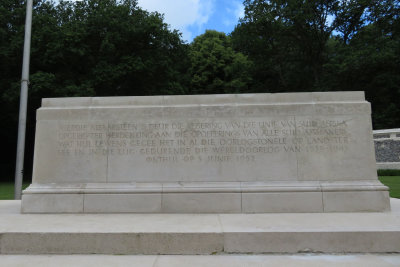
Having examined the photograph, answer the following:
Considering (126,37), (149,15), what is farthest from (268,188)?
(149,15)

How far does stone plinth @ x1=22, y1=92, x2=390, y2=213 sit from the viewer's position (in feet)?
23.5

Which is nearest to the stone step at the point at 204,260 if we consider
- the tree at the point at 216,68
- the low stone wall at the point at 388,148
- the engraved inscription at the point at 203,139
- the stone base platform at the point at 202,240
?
the stone base platform at the point at 202,240

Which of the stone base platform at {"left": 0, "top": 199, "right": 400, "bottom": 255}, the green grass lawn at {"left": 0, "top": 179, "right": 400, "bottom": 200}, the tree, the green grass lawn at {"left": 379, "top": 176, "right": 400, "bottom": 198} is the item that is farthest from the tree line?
the stone base platform at {"left": 0, "top": 199, "right": 400, "bottom": 255}

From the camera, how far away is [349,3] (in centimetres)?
3603

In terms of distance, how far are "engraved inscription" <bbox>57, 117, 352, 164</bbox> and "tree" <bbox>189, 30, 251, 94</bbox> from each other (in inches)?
1311

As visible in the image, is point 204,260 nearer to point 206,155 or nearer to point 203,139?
point 206,155

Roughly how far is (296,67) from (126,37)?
81.3 ft

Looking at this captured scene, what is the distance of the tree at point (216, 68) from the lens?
41.8 metres

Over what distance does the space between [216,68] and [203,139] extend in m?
37.5

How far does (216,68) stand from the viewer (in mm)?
43844

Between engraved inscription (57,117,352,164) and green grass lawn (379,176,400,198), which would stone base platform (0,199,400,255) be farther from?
green grass lawn (379,176,400,198)

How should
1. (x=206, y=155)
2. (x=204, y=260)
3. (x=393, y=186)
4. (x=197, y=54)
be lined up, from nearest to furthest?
(x=204, y=260)
(x=206, y=155)
(x=393, y=186)
(x=197, y=54)

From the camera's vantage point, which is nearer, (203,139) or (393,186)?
(203,139)

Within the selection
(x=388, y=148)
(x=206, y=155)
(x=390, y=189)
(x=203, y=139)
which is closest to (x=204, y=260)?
(x=206, y=155)
